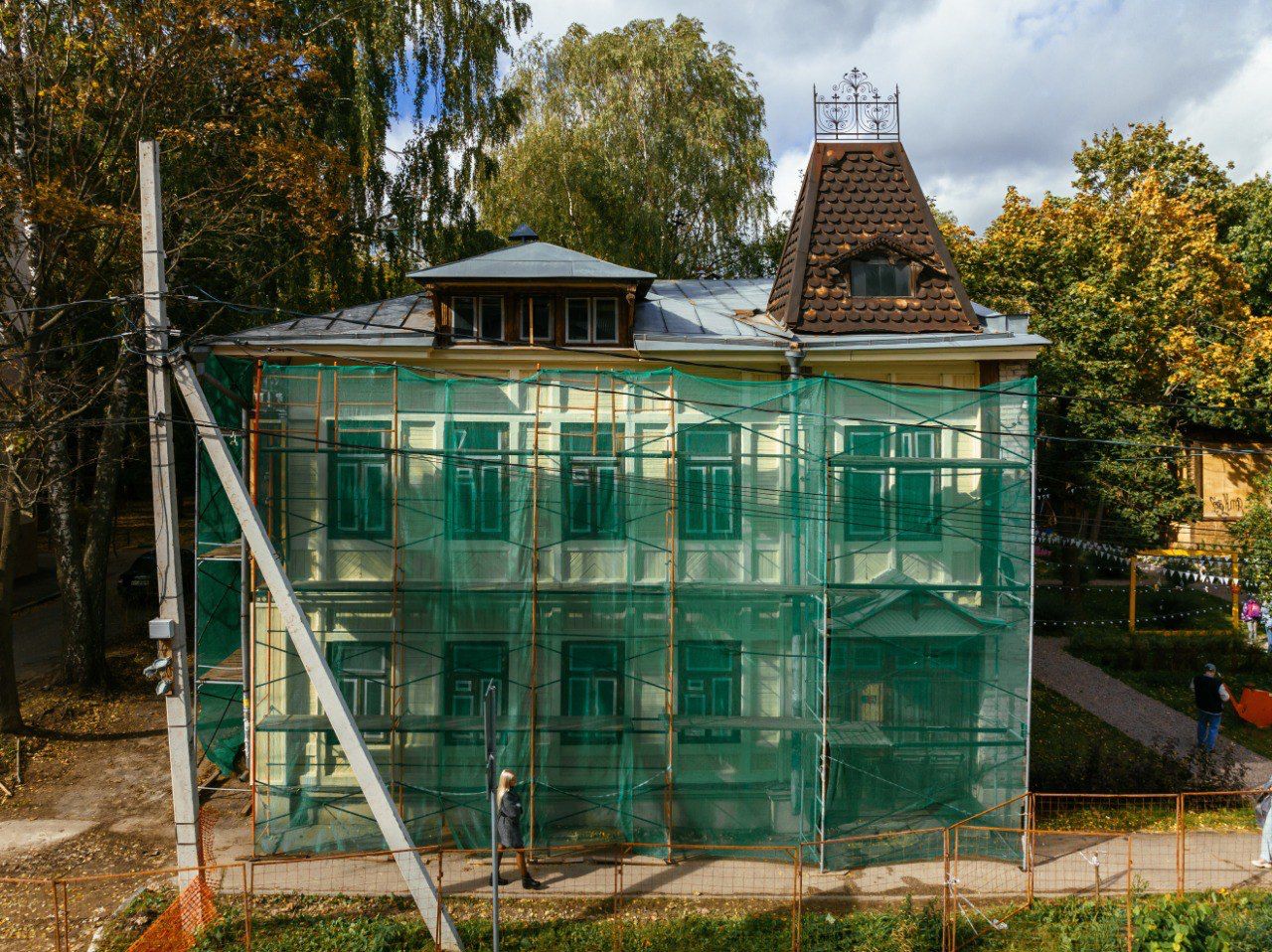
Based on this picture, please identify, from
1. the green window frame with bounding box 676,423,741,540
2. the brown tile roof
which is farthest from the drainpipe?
the green window frame with bounding box 676,423,741,540

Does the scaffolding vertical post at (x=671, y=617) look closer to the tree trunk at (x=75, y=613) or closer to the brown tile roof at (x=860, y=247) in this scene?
the brown tile roof at (x=860, y=247)

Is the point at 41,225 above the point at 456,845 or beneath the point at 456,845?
above

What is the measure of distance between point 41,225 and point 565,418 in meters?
8.80

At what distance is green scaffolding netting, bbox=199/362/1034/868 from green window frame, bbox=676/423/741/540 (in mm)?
27

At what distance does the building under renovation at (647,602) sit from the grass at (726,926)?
1.41m

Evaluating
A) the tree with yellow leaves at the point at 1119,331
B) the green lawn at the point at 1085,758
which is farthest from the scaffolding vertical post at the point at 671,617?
the tree with yellow leaves at the point at 1119,331

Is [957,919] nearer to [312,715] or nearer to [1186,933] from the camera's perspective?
[1186,933]

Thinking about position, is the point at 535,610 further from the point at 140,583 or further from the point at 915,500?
the point at 140,583

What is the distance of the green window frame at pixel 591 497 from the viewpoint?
11352mm

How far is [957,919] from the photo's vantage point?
9562 millimetres

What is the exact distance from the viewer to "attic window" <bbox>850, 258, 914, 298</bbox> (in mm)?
14078

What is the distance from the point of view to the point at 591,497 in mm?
11414

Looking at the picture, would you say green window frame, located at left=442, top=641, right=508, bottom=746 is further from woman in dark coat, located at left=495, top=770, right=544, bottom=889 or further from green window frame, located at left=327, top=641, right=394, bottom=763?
woman in dark coat, located at left=495, top=770, right=544, bottom=889

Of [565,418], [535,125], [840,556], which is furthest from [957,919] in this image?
[535,125]
